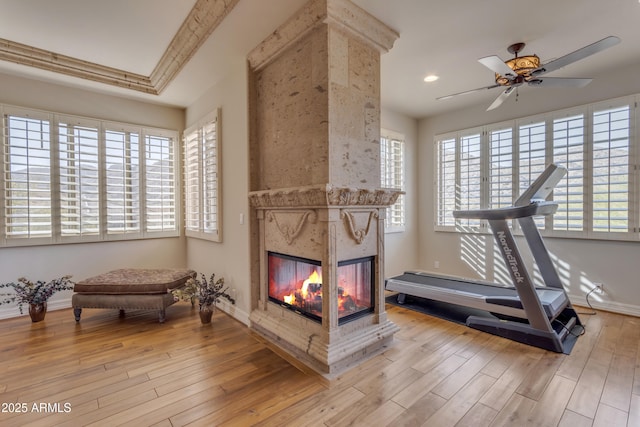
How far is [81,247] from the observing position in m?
4.04

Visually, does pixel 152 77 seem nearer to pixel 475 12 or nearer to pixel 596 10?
pixel 475 12

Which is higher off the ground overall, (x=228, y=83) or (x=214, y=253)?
(x=228, y=83)

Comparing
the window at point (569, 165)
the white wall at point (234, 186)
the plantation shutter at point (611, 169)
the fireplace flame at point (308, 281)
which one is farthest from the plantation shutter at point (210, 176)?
the plantation shutter at point (611, 169)

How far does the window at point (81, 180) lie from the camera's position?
11.9ft

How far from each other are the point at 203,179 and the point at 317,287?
99.2 inches

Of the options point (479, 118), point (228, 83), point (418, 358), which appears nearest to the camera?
point (418, 358)

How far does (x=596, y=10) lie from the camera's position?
97.8 inches

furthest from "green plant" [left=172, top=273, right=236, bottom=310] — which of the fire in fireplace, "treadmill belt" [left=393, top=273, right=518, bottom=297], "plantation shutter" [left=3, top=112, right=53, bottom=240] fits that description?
"treadmill belt" [left=393, top=273, right=518, bottom=297]

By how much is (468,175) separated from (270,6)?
3829 millimetres

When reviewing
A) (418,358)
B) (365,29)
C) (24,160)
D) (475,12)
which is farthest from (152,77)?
(418,358)

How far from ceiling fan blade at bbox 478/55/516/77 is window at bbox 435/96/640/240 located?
1754 mm

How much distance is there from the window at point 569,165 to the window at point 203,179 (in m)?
3.81

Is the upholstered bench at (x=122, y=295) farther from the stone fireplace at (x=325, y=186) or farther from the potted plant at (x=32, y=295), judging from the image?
the stone fireplace at (x=325, y=186)

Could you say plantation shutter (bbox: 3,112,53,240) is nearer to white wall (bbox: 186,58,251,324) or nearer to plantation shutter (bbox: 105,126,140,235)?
plantation shutter (bbox: 105,126,140,235)
